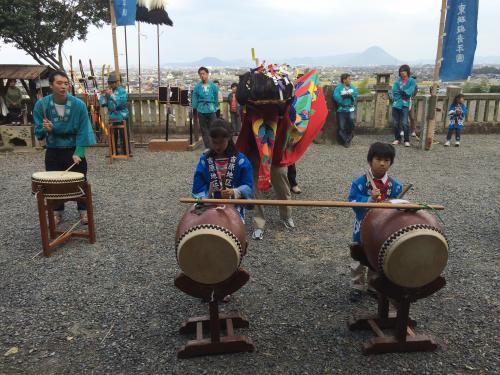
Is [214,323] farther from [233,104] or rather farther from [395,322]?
[233,104]

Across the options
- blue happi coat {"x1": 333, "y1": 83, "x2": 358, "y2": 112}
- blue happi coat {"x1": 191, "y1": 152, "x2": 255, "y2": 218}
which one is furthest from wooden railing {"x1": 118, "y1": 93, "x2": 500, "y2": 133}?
blue happi coat {"x1": 191, "y1": 152, "x2": 255, "y2": 218}

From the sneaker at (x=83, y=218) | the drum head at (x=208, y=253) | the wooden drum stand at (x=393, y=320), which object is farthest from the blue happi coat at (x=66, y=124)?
the wooden drum stand at (x=393, y=320)

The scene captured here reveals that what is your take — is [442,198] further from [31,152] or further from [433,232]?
[31,152]

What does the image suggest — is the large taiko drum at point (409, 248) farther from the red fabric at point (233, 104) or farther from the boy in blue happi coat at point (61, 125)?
the red fabric at point (233, 104)

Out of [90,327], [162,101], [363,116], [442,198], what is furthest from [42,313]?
[363,116]

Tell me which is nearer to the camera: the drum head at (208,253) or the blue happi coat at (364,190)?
the drum head at (208,253)

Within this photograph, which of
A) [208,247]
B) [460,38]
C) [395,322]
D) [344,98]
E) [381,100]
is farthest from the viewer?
[381,100]

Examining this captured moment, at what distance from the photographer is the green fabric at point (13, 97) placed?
9.81m

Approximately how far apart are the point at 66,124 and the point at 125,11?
15.9 feet

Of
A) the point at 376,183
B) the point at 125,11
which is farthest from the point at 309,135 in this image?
the point at 125,11

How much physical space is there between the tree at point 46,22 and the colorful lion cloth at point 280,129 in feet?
34.6

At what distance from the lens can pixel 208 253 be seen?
226 centimetres

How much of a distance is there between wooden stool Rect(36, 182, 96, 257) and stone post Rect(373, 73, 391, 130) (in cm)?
808

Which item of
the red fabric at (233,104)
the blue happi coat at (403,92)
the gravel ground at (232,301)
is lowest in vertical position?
the gravel ground at (232,301)
